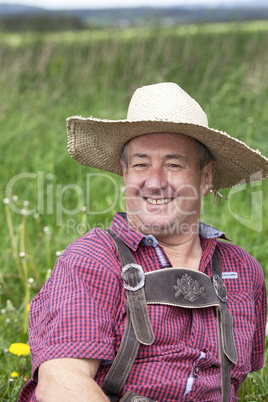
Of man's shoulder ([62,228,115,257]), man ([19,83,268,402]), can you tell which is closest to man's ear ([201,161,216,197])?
man ([19,83,268,402])

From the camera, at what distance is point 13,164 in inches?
219

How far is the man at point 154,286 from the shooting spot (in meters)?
1.93

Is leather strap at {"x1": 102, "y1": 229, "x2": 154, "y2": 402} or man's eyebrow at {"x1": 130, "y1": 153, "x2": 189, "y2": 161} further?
man's eyebrow at {"x1": 130, "y1": 153, "x2": 189, "y2": 161}

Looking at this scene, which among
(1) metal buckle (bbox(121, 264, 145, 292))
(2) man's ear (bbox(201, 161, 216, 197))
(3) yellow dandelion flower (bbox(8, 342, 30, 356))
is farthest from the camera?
(3) yellow dandelion flower (bbox(8, 342, 30, 356))

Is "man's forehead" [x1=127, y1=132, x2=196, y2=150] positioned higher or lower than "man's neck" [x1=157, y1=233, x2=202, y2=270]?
higher

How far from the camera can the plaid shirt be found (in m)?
1.91

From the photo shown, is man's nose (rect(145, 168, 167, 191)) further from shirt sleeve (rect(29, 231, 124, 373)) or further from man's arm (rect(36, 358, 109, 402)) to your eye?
man's arm (rect(36, 358, 109, 402))

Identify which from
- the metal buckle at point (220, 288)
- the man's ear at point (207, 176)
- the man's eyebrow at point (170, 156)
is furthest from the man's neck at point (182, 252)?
the man's eyebrow at point (170, 156)

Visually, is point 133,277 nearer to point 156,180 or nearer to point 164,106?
point 156,180

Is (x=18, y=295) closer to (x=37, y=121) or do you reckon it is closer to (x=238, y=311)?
(x=238, y=311)

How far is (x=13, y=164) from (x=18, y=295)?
202 centimetres

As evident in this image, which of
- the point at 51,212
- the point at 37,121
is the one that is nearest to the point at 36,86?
the point at 37,121

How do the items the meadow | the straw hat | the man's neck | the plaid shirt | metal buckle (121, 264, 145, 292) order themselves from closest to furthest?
the plaid shirt
metal buckle (121, 264, 145, 292)
the straw hat
the man's neck
the meadow

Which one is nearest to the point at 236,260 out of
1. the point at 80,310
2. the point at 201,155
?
the point at 201,155
